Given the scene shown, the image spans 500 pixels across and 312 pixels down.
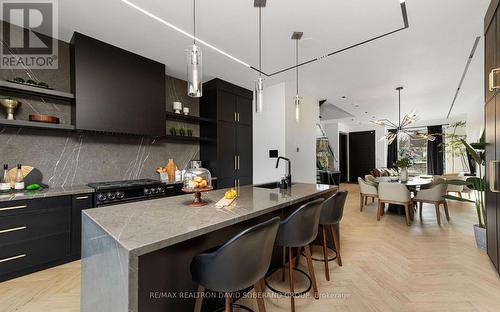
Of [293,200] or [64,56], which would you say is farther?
[64,56]

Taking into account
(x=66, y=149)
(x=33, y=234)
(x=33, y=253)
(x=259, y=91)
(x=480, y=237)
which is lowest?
(x=480, y=237)

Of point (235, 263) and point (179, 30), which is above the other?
point (179, 30)

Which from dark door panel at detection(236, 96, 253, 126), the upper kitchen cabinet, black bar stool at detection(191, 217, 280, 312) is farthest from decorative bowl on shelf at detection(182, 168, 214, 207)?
dark door panel at detection(236, 96, 253, 126)

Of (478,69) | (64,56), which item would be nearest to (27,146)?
(64,56)

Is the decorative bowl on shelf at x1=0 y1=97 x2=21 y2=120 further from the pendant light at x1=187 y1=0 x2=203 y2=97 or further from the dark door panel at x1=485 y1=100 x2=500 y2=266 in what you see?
the dark door panel at x1=485 y1=100 x2=500 y2=266

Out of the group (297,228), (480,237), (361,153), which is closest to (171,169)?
(297,228)

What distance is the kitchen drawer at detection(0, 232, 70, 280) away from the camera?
2127 mm

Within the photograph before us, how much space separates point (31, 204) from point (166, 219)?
2.03 meters

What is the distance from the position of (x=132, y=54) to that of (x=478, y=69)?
6.12m

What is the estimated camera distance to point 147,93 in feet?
11.0

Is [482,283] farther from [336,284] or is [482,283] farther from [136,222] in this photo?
[136,222]

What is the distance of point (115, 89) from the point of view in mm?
2994

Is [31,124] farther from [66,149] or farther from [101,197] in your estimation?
[101,197]

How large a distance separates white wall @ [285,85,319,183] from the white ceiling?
0.73 metres
